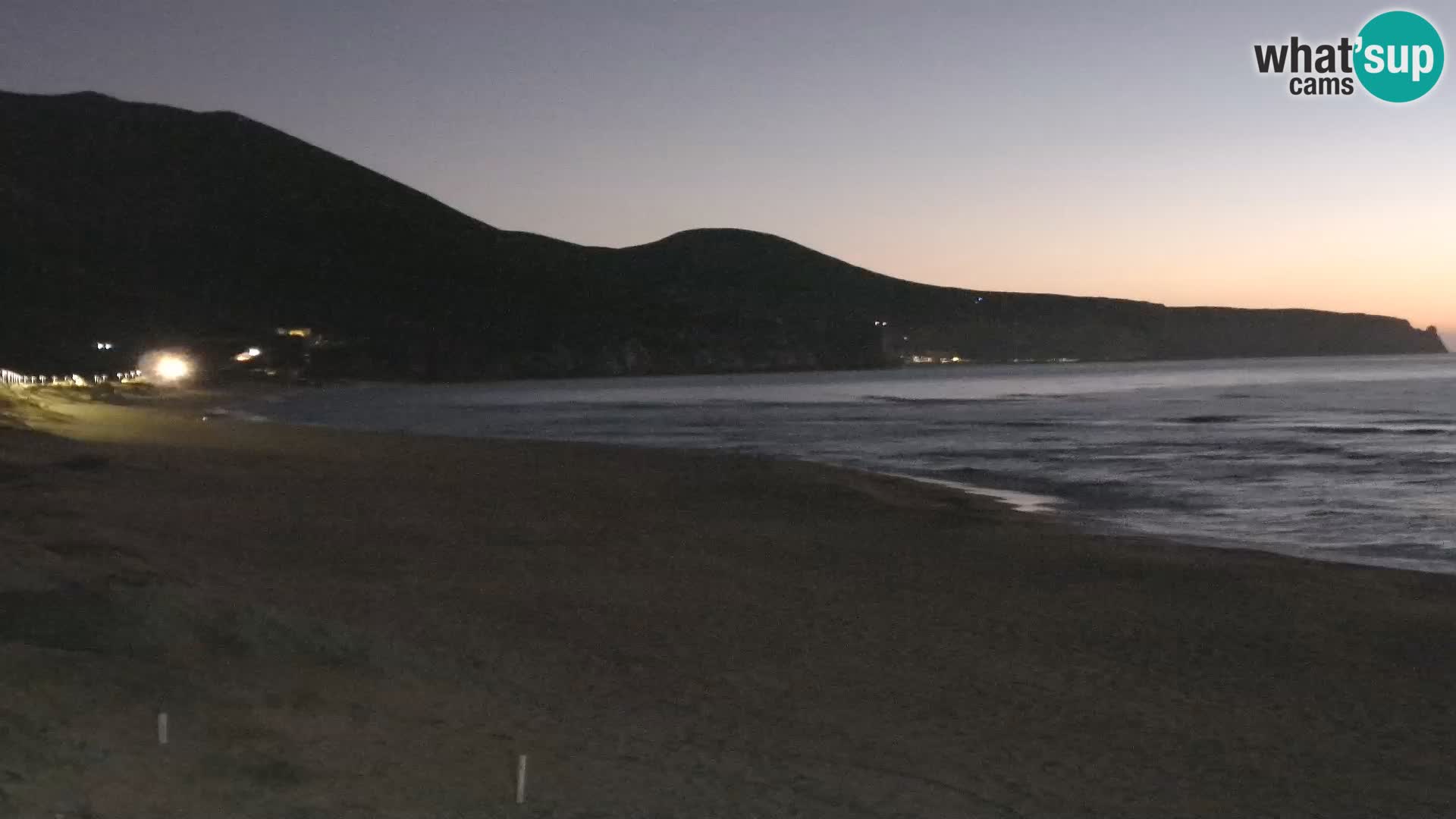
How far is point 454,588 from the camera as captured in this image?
10359 millimetres

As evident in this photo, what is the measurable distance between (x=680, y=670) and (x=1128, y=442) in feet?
95.2

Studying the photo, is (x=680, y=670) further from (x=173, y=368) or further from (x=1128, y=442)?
(x=173, y=368)

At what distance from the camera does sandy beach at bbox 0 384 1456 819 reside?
543 centimetres

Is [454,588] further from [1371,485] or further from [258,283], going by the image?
[258,283]

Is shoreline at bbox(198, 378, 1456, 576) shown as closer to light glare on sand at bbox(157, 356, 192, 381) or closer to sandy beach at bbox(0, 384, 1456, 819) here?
sandy beach at bbox(0, 384, 1456, 819)

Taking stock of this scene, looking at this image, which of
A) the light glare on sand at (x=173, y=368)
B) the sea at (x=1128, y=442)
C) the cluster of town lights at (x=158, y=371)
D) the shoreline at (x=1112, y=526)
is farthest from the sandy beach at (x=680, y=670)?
the light glare on sand at (x=173, y=368)

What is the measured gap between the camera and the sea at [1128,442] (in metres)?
17.5

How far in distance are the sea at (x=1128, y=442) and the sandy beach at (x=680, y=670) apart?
338 centimetres

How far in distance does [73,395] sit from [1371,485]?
1648 inches

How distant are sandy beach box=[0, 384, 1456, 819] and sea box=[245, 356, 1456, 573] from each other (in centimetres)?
338

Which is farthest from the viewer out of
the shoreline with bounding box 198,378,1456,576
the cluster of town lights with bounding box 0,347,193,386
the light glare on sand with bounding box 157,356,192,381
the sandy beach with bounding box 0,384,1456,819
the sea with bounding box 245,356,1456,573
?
the light glare on sand with bounding box 157,356,192,381

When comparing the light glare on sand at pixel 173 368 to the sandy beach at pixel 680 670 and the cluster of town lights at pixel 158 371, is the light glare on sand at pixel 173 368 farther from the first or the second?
the sandy beach at pixel 680 670

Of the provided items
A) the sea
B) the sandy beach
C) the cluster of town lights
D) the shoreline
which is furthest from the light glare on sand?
Answer: the sandy beach

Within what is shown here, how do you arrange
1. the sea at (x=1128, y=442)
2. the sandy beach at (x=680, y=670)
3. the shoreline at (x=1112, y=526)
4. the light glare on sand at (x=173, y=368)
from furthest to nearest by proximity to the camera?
the light glare on sand at (x=173, y=368) < the sea at (x=1128, y=442) < the shoreline at (x=1112, y=526) < the sandy beach at (x=680, y=670)
